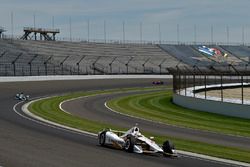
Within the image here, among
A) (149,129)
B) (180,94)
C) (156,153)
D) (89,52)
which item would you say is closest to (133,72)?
(89,52)

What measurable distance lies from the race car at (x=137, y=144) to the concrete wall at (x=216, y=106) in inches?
578

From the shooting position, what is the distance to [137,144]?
1587 cm

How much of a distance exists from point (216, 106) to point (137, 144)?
17.9 m

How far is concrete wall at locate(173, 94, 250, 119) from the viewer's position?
2994 centimetres

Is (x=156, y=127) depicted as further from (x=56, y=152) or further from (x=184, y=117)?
(x=56, y=152)

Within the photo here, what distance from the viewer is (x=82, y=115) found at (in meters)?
31.1

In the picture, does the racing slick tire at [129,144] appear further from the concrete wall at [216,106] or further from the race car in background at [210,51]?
the race car in background at [210,51]

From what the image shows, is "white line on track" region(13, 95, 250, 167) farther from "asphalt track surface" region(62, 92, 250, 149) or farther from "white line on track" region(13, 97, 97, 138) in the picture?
"asphalt track surface" region(62, 92, 250, 149)

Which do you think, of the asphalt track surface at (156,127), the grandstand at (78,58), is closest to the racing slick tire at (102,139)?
the asphalt track surface at (156,127)

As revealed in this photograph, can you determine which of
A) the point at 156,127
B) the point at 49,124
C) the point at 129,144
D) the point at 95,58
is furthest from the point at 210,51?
the point at 129,144

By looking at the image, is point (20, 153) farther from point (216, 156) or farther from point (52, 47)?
point (52, 47)

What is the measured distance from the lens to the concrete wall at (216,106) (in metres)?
29.9

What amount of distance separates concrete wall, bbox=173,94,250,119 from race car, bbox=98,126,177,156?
1467 cm

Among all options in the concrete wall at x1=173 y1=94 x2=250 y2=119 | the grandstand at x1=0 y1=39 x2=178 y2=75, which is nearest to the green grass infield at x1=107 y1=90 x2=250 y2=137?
the concrete wall at x1=173 y1=94 x2=250 y2=119
